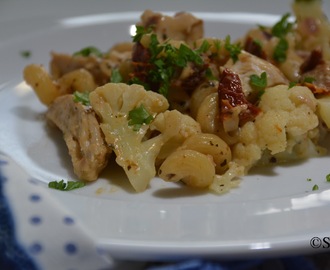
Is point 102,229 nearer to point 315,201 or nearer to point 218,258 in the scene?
point 218,258

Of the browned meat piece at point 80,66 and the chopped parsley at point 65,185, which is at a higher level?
the browned meat piece at point 80,66

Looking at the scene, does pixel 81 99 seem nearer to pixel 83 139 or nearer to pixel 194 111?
pixel 83 139

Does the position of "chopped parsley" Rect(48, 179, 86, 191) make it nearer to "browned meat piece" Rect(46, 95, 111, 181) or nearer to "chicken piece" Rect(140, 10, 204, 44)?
"browned meat piece" Rect(46, 95, 111, 181)

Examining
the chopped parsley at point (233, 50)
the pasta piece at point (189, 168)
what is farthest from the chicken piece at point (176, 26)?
the pasta piece at point (189, 168)

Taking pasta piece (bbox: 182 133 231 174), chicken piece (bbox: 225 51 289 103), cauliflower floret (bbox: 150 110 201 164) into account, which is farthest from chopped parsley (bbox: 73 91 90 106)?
chicken piece (bbox: 225 51 289 103)

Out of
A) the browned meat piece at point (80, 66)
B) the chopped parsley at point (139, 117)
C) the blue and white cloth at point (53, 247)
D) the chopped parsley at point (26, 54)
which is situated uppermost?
the chopped parsley at point (139, 117)

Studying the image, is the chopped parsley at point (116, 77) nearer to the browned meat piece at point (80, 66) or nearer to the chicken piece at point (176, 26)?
the browned meat piece at point (80, 66)

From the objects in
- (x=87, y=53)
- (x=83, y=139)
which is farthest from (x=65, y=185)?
(x=87, y=53)
